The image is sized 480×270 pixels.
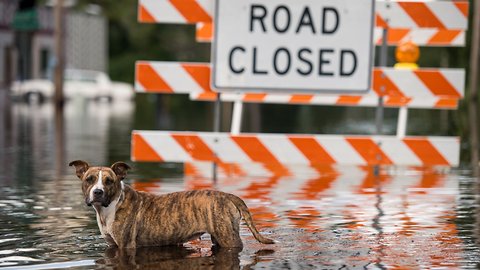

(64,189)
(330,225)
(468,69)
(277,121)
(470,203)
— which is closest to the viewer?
(330,225)

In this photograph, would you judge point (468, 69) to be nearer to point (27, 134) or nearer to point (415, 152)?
point (27, 134)

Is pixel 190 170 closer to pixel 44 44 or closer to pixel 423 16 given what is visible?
pixel 423 16

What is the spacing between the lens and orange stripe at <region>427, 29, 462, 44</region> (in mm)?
17047

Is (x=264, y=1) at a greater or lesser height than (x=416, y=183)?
greater

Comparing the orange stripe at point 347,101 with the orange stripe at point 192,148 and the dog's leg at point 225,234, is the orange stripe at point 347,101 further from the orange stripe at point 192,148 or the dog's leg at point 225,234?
the dog's leg at point 225,234

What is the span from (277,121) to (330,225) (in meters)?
26.7

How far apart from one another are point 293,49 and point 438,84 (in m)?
1.76

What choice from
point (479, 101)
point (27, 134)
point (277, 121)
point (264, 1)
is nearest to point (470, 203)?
point (264, 1)

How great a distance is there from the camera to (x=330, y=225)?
11.5 meters

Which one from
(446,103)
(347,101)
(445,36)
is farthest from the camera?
(446,103)

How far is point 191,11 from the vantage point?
15.3 metres

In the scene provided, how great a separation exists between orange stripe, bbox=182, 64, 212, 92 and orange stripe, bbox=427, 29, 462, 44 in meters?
3.38

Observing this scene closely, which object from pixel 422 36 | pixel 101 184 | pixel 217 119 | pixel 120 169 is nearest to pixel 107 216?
pixel 101 184

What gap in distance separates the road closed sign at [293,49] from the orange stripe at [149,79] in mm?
563
